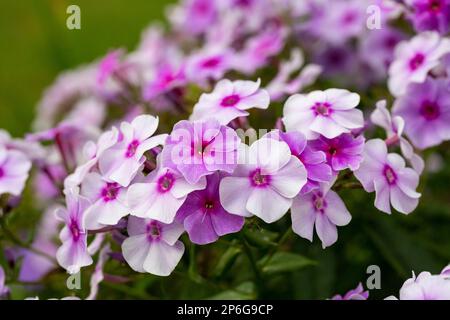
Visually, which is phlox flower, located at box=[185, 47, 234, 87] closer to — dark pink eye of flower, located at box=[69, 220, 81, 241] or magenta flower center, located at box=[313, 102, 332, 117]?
magenta flower center, located at box=[313, 102, 332, 117]

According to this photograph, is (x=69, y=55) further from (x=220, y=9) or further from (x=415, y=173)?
(x=415, y=173)

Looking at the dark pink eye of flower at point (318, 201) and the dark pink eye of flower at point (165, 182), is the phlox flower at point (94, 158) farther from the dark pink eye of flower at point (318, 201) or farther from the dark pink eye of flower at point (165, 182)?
the dark pink eye of flower at point (318, 201)

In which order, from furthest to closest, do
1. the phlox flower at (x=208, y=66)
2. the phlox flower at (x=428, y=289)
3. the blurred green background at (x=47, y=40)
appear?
the blurred green background at (x=47, y=40) < the phlox flower at (x=208, y=66) < the phlox flower at (x=428, y=289)

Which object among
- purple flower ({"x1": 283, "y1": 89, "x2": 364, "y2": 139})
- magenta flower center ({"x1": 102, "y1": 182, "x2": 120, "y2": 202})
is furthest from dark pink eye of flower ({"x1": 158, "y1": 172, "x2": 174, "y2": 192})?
purple flower ({"x1": 283, "y1": 89, "x2": 364, "y2": 139})

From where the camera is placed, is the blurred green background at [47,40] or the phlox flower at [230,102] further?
the blurred green background at [47,40]

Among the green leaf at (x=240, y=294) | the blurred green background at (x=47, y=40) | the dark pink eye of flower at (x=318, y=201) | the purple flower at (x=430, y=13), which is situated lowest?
the green leaf at (x=240, y=294)

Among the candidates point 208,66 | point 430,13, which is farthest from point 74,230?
point 430,13

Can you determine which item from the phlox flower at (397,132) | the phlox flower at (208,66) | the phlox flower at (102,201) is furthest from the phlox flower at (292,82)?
the phlox flower at (102,201)
